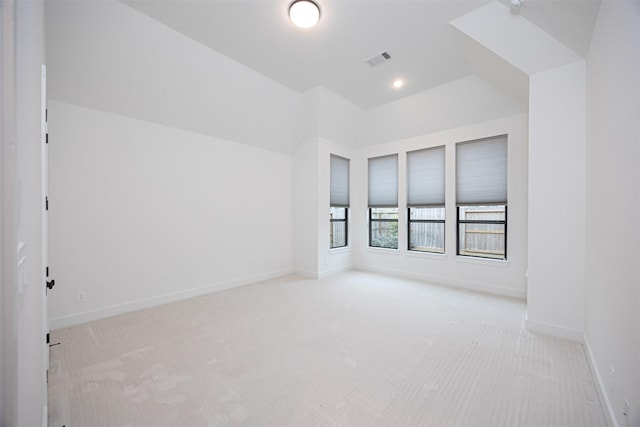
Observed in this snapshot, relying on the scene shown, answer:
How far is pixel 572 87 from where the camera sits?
250 cm

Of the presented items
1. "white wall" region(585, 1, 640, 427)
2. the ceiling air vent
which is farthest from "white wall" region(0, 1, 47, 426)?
the ceiling air vent

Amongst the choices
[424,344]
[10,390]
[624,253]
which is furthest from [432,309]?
[10,390]

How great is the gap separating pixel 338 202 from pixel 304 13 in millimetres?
3360

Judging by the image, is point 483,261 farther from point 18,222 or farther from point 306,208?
point 18,222

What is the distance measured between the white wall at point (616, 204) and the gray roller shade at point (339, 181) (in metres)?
3.68

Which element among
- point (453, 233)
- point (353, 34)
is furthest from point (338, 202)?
point (353, 34)

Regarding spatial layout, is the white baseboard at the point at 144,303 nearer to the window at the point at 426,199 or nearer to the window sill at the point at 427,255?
the window sill at the point at 427,255

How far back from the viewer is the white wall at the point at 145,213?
2.83 m

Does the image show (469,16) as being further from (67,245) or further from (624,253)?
(67,245)

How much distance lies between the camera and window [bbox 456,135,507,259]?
156 inches

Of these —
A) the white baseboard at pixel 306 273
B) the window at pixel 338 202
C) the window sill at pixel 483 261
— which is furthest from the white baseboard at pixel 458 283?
the white baseboard at pixel 306 273

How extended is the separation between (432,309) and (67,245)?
4350mm

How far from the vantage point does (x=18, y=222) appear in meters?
0.71

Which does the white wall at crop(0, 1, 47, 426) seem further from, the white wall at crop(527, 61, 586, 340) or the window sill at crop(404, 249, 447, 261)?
the window sill at crop(404, 249, 447, 261)
